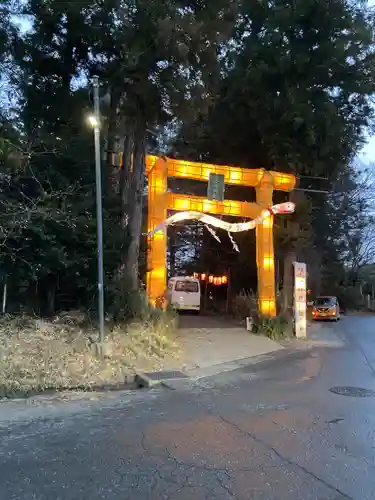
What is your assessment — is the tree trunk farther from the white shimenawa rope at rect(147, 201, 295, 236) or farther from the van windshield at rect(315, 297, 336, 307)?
the van windshield at rect(315, 297, 336, 307)

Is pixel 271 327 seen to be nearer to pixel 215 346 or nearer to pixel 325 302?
pixel 215 346

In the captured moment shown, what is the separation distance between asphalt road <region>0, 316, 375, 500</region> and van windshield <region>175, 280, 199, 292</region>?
720 inches

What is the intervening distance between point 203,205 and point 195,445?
562 inches

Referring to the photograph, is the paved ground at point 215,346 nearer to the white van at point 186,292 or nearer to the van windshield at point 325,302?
the white van at point 186,292

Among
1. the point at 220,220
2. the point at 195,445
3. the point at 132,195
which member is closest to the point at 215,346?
the point at 132,195

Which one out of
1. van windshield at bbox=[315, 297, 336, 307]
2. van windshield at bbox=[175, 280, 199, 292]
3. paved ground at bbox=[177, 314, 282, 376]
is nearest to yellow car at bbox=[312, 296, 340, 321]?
van windshield at bbox=[315, 297, 336, 307]

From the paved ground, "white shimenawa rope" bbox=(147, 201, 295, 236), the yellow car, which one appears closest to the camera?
the paved ground

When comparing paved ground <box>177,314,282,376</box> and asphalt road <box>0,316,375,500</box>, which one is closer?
asphalt road <box>0,316,375,500</box>

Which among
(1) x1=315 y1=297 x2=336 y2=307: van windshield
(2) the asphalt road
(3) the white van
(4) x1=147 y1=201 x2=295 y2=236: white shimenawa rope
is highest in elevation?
(4) x1=147 y1=201 x2=295 y2=236: white shimenawa rope

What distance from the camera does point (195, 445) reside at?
609cm

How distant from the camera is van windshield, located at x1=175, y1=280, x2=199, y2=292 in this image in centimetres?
2855

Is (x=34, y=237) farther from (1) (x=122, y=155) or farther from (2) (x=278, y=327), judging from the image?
(2) (x=278, y=327)

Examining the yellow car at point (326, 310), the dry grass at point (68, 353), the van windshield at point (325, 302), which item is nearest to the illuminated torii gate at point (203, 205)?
the dry grass at point (68, 353)

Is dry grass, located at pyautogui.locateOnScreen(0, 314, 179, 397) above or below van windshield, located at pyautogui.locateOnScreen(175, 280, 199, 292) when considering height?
below
